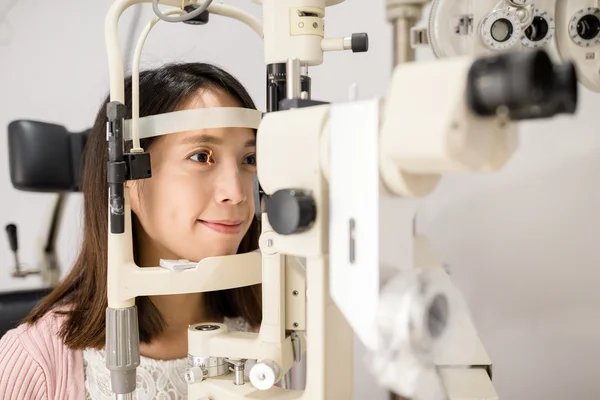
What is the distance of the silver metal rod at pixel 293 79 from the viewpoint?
2.19 feet

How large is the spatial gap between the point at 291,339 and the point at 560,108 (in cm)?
52

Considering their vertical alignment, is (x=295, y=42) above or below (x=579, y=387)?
above

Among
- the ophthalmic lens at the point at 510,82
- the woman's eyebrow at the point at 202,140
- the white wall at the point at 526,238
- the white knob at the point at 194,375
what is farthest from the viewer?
the white wall at the point at 526,238

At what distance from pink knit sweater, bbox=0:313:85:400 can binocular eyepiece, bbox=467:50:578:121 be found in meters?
0.94

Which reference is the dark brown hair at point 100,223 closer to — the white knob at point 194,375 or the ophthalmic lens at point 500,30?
the white knob at point 194,375

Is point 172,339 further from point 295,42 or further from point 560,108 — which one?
point 560,108

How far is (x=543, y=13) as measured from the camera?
99 cm

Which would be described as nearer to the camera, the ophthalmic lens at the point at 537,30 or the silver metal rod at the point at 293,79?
the silver metal rod at the point at 293,79

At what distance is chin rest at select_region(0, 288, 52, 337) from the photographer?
1.50 m

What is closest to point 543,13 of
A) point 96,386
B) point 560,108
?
point 560,108

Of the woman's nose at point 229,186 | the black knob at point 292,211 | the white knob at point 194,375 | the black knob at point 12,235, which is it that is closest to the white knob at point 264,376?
the white knob at point 194,375

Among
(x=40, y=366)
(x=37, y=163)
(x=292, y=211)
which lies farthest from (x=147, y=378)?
(x=37, y=163)

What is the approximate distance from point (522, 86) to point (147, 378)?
90 centimetres

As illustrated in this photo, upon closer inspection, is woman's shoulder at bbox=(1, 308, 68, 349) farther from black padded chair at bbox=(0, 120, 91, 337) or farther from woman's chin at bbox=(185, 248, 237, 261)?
black padded chair at bbox=(0, 120, 91, 337)
